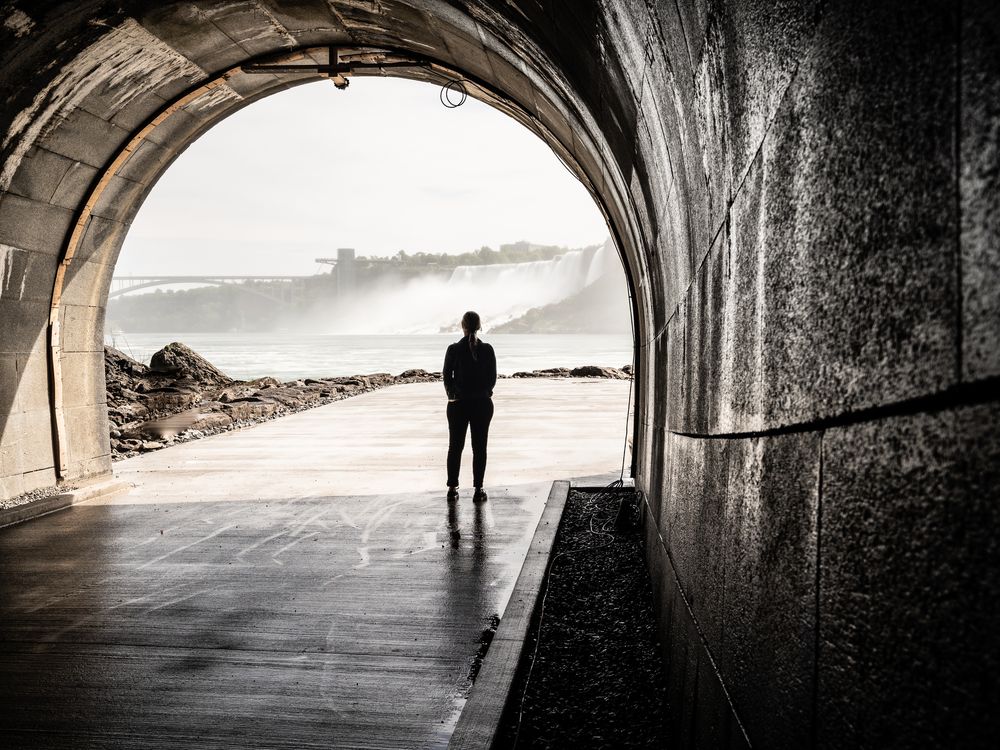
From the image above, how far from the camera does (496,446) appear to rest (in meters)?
11.5

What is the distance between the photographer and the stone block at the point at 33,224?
710cm

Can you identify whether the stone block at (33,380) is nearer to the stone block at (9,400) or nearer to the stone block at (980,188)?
the stone block at (9,400)

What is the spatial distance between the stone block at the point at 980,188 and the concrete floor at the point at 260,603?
113 inches

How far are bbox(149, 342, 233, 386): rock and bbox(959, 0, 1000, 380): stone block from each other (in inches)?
993

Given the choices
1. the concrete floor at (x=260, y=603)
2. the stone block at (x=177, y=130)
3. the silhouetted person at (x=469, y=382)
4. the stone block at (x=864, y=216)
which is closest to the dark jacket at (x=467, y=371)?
the silhouetted person at (x=469, y=382)

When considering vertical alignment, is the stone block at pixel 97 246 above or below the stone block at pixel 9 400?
above

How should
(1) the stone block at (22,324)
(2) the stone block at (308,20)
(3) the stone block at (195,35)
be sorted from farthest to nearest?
(1) the stone block at (22,324) → (2) the stone block at (308,20) → (3) the stone block at (195,35)

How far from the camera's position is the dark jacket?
24.0 feet

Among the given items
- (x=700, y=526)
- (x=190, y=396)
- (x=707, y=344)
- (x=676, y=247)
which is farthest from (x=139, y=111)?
(x=190, y=396)

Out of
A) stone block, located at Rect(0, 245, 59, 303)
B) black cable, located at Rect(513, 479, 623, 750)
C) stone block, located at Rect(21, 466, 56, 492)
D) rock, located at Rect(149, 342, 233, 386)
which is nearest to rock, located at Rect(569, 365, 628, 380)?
rock, located at Rect(149, 342, 233, 386)

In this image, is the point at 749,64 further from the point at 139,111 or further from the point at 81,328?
the point at 81,328

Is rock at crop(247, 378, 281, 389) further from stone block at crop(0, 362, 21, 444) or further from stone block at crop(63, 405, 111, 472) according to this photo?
stone block at crop(0, 362, 21, 444)

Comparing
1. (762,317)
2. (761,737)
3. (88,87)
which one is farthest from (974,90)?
(88,87)

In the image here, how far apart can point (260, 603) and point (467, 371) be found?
3105 mm
